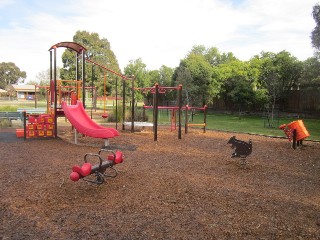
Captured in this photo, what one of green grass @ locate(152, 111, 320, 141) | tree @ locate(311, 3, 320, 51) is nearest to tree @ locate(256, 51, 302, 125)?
green grass @ locate(152, 111, 320, 141)

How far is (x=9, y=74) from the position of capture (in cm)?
10375

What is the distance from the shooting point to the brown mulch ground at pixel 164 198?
142 inches

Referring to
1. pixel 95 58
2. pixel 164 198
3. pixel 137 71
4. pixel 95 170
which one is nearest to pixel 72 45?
pixel 95 170

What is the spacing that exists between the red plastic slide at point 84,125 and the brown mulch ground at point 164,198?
3.21 ft

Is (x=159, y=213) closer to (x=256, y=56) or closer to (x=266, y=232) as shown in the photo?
(x=266, y=232)

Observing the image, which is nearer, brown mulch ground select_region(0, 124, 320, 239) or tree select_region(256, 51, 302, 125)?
brown mulch ground select_region(0, 124, 320, 239)

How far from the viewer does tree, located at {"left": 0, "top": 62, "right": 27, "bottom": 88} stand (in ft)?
332

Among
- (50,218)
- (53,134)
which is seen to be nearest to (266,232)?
(50,218)

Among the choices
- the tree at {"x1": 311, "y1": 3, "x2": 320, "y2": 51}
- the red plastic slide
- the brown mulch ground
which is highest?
the tree at {"x1": 311, "y1": 3, "x2": 320, "y2": 51}

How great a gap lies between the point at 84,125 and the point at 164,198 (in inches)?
212

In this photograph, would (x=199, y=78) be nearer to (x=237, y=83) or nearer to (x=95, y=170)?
(x=237, y=83)

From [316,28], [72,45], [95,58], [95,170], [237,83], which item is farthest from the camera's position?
[95,58]

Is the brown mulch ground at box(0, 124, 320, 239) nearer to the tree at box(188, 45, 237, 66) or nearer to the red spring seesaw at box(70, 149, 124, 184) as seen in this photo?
the red spring seesaw at box(70, 149, 124, 184)

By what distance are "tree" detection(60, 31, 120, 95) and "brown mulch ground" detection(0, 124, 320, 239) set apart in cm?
3011
